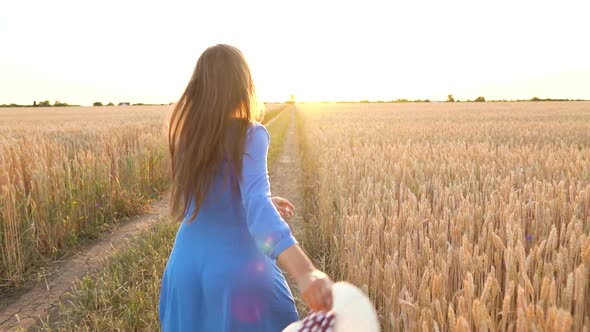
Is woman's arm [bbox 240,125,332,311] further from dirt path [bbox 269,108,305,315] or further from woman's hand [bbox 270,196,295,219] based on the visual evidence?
dirt path [bbox 269,108,305,315]

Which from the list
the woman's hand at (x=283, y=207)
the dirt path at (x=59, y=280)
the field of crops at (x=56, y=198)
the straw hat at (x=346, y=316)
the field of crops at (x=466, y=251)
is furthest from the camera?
the field of crops at (x=56, y=198)

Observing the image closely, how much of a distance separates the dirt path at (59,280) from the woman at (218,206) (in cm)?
210

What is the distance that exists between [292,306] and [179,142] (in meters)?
0.84

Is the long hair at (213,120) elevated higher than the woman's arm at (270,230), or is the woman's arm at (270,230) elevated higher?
the long hair at (213,120)

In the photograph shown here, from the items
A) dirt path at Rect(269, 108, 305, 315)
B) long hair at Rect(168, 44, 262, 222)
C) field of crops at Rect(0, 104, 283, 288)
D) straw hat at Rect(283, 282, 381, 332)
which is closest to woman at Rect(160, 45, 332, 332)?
long hair at Rect(168, 44, 262, 222)

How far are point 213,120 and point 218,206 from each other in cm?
35

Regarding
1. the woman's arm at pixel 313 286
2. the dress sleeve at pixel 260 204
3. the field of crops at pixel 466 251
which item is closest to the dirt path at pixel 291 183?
the field of crops at pixel 466 251

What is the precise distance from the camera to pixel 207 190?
5.50 ft

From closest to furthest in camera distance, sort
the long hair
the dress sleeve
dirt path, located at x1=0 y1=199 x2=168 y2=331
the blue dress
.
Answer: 1. the dress sleeve
2. the long hair
3. the blue dress
4. dirt path, located at x1=0 y1=199 x2=168 y2=331

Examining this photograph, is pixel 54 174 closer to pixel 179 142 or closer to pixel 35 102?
pixel 179 142

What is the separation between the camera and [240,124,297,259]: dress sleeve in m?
1.28

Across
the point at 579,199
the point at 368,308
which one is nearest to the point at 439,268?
the point at 368,308

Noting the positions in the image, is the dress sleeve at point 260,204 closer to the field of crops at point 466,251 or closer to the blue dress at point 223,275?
the blue dress at point 223,275

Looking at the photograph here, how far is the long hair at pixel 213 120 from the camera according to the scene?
5.17 feet
